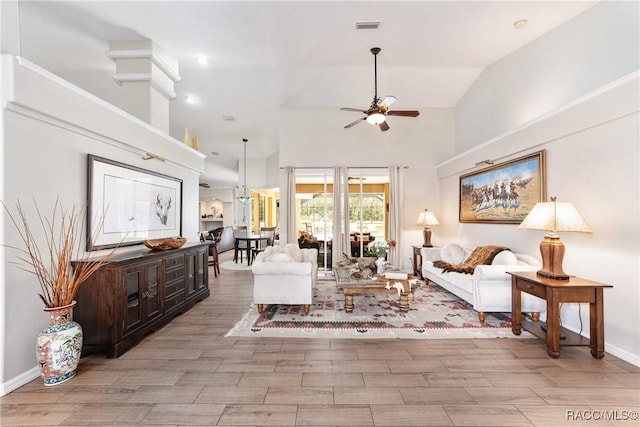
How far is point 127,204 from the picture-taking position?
125 inches

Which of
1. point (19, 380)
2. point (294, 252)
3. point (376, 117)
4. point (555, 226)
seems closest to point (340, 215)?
point (294, 252)

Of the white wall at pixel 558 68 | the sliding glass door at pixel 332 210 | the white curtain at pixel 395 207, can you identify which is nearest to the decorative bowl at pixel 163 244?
the sliding glass door at pixel 332 210

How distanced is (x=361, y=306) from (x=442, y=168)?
12.5 feet

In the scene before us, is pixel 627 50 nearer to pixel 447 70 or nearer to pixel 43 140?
pixel 447 70

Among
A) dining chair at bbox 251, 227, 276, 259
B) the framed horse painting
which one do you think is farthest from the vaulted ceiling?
dining chair at bbox 251, 227, 276, 259

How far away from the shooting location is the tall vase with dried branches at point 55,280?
2055 millimetres

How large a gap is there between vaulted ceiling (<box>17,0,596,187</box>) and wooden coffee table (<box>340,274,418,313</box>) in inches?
132

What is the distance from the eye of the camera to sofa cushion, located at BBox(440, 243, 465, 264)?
15.3 feet

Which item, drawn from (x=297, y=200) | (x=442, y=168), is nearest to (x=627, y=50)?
(x=442, y=168)

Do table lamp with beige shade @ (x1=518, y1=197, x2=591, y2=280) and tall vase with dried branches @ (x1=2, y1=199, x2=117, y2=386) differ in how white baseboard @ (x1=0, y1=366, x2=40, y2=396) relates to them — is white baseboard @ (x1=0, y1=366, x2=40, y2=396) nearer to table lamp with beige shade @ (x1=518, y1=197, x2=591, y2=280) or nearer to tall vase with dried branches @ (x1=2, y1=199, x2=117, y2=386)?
tall vase with dried branches @ (x1=2, y1=199, x2=117, y2=386)

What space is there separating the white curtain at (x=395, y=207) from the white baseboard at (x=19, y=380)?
548 centimetres

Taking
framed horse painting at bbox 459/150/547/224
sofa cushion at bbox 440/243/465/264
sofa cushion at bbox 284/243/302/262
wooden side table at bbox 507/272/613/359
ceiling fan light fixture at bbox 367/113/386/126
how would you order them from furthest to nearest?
sofa cushion at bbox 440/243/465/264 < sofa cushion at bbox 284/243/302/262 < ceiling fan light fixture at bbox 367/113/386/126 < framed horse painting at bbox 459/150/547/224 < wooden side table at bbox 507/272/613/359

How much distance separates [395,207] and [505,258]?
8.79 feet

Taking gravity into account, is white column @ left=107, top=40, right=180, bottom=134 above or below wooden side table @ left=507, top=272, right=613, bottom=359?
above
